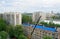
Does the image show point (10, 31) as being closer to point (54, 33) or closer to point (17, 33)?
point (17, 33)

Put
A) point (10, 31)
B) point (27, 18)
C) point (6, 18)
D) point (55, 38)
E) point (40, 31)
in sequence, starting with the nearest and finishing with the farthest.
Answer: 1. point (55, 38)
2. point (40, 31)
3. point (10, 31)
4. point (6, 18)
5. point (27, 18)

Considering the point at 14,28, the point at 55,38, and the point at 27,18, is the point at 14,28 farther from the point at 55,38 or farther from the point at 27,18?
the point at 27,18

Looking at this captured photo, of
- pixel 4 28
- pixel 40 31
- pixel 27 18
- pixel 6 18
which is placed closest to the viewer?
pixel 40 31

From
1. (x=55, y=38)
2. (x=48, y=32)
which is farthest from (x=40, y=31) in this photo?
(x=55, y=38)

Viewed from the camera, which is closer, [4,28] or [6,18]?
[4,28]

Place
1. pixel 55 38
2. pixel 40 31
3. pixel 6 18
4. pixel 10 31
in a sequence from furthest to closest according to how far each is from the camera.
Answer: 1. pixel 6 18
2. pixel 10 31
3. pixel 40 31
4. pixel 55 38

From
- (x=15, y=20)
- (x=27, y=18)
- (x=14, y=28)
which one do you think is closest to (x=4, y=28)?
(x=14, y=28)

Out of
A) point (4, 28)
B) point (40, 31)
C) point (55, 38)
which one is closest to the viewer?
point (55, 38)

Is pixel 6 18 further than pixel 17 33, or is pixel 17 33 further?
pixel 6 18
